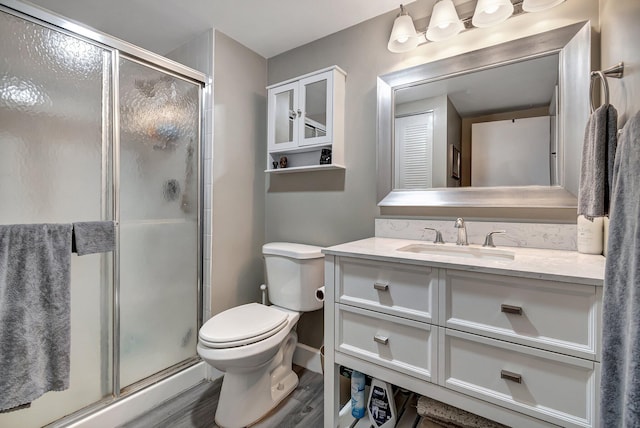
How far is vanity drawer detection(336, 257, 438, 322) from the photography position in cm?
102

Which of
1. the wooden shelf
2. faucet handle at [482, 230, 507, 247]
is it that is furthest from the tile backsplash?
the wooden shelf

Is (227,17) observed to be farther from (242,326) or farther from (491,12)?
(242,326)

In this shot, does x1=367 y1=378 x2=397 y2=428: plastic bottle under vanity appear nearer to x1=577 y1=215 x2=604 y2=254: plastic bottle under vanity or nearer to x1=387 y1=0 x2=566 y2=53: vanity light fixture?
x1=577 y1=215 x2=604 y2=254: plastic bottle under vanity

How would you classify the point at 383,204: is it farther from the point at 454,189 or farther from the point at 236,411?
the point at 236,411

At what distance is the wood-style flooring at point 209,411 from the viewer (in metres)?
1.42

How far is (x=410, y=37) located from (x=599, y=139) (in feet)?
3.35

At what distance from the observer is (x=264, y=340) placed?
138cm

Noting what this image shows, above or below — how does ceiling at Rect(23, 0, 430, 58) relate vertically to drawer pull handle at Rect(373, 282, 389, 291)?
above

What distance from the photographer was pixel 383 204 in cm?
163

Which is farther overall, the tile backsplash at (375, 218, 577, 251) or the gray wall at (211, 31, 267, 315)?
the gray wall at (211, 31, 267, 315)

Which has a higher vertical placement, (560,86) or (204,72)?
(204,72)

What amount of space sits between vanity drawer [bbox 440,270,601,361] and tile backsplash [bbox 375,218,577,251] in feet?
1.67

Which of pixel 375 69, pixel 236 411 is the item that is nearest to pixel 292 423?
pixel 236 411

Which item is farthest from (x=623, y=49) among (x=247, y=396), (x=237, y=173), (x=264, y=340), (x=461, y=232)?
(x=247, y=396)
